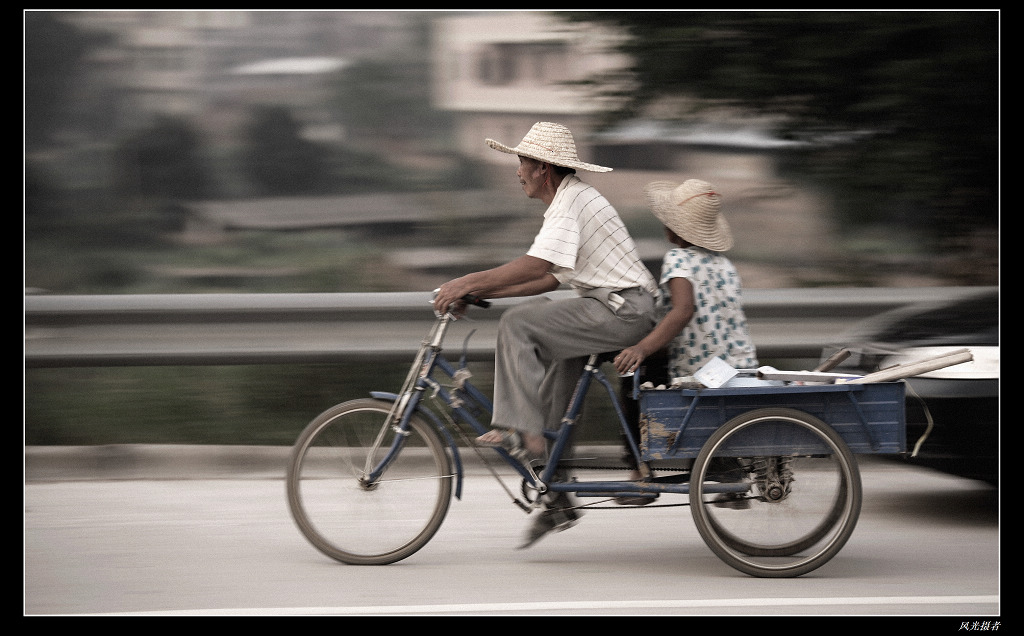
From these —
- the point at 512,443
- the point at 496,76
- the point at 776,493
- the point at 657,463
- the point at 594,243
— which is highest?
the point at 496,76

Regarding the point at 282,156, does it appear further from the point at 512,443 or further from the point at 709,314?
the point at 709,314

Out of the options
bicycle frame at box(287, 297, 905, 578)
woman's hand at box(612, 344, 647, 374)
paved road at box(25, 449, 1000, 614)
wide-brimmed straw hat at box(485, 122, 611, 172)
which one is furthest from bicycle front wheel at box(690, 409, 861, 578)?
wide-brimmed straw hat at box(485, 122, 611, 172)

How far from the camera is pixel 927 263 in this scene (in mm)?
7914

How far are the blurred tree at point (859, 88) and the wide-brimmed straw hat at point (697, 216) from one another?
7.29 ft

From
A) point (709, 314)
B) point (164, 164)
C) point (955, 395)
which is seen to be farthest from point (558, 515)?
point (164, 164)

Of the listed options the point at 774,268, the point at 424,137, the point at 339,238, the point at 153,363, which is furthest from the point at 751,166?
the point at 153,363

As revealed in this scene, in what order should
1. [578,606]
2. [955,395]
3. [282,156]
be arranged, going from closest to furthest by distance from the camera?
[578,606], [955,395], [282,156]

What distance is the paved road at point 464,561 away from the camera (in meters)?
4.23

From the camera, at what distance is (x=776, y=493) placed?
4641 millimetres

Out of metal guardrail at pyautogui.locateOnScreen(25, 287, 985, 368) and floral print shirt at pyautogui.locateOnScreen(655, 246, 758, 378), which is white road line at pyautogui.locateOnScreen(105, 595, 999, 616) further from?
metal guardrail at pyautogui.locateOnScreen(25, 287, 985, 368)

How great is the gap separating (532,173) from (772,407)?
1414mm

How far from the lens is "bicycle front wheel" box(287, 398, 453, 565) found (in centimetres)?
462

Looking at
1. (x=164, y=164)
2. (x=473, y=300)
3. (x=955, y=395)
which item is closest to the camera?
(x=473, y=300)

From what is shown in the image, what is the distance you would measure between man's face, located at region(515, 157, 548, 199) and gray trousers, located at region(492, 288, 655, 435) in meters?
0.51
